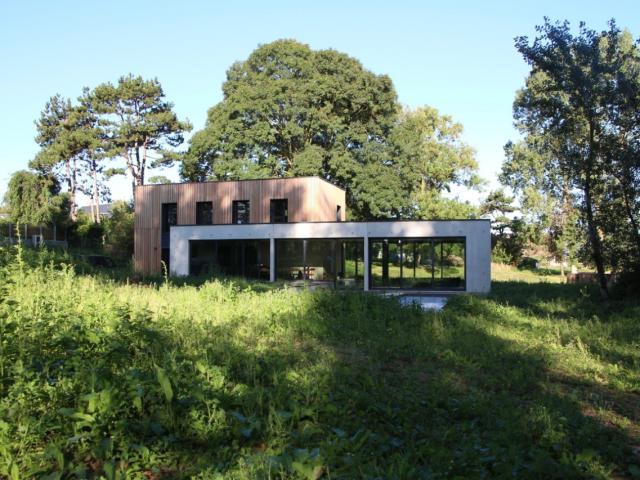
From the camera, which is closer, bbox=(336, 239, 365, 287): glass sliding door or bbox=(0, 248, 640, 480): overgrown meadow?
bbox=(0, 248, 640, 480): overgrown meadow

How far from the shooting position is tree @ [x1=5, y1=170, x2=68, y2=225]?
42750mm

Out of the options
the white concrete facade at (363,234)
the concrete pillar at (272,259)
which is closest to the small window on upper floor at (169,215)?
the white concrete facade at (363,234)

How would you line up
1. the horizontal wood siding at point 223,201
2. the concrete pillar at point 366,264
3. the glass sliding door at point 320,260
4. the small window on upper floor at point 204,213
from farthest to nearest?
the small window on upper floor at point 204,213, the horizontal wood siding at point 223,201, the glass sliding door at point 320,260, the concrete pillar at point 366,264

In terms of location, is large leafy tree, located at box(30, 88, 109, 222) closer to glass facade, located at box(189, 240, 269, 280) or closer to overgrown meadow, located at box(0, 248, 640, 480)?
glass facade, located at box(189, 240, 269, 280)

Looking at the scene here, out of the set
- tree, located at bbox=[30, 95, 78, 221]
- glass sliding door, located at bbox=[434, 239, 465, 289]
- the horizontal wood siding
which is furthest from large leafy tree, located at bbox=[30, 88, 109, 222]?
glass sliding door, located at bbox=[434, 239, 465, 289]

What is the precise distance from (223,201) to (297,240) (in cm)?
679

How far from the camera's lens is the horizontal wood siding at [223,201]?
2784 centimetres

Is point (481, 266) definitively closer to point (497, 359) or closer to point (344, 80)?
point (497, 359)

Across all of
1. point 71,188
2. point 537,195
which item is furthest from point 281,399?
point 71,188

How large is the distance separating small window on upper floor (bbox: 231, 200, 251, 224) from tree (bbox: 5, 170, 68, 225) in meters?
21.3

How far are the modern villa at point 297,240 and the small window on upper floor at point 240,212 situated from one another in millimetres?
56

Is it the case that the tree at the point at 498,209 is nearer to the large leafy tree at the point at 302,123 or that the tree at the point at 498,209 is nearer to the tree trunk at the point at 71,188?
the large leafy tree at the point at 302,123

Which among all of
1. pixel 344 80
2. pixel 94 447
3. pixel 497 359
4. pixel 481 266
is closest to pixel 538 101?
pixel 481 266

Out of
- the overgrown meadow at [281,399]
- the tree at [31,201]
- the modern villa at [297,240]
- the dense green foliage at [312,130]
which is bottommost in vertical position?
the overgrown meadow at [281,399]
